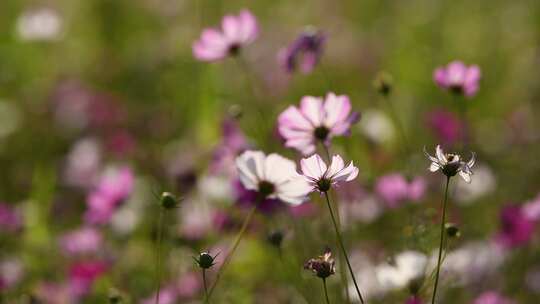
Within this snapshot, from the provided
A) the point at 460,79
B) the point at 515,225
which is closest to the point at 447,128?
the point at 515,225

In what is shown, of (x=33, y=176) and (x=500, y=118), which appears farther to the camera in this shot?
(x=500, y=118)

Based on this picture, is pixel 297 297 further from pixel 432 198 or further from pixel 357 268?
pixel 432 198

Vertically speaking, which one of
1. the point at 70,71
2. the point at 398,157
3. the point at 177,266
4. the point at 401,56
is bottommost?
the point at 177,266

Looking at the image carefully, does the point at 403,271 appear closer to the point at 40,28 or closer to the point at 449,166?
the point at 449,166

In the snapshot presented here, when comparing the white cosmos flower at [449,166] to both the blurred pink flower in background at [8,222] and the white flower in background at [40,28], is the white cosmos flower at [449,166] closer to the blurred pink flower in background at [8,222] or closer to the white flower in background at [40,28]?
the blurred pink flower in background at [8,222]

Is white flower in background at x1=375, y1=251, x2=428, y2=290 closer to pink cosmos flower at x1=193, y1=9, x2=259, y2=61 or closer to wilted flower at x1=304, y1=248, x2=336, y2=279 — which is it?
wilted flower at x1=304, y1=248, x2=336, y2=279

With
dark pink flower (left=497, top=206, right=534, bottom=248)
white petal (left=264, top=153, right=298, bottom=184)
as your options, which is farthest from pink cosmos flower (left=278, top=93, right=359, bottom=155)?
dark pink flower (left=497, top=206, right=534, bottom=248)

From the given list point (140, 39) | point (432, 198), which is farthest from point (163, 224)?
point (140, 39)
